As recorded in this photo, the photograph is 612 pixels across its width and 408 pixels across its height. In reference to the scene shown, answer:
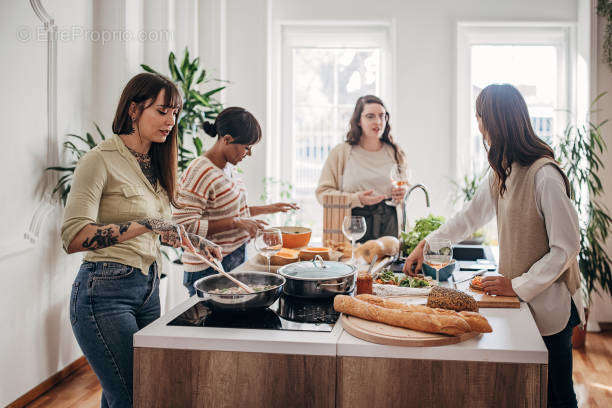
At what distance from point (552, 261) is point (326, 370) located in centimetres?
80

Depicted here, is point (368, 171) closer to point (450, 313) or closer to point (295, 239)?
point (295, 239)

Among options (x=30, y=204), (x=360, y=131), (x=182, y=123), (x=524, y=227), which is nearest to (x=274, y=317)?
(x=524, y=227)

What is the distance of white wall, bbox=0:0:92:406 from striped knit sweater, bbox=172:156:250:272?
926 mm

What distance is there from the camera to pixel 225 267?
247 cm

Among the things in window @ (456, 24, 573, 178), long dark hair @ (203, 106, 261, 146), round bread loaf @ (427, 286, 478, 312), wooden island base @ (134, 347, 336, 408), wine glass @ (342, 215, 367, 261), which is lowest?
wooden island base @ (134, 347, 336, 408)

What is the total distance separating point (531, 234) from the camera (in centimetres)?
170

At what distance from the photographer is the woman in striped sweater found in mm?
2250

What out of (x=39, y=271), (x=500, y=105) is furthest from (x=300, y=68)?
(x=500, y=105)

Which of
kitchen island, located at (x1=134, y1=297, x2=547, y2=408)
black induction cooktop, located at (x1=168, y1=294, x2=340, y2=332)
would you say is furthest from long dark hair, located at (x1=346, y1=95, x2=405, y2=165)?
kitchen island, located at (x1=134, y1=297, x2=547, y2=408)

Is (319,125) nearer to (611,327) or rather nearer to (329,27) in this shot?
(329,27)

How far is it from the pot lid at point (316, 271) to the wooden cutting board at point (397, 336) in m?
0.30

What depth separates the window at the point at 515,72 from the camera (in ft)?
14.9

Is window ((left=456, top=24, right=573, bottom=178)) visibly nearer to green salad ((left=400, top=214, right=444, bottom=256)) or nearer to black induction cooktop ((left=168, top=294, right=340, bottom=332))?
green salad ((left=400, top=214, right=444, bottom=256))

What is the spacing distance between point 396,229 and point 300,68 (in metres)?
2.28
